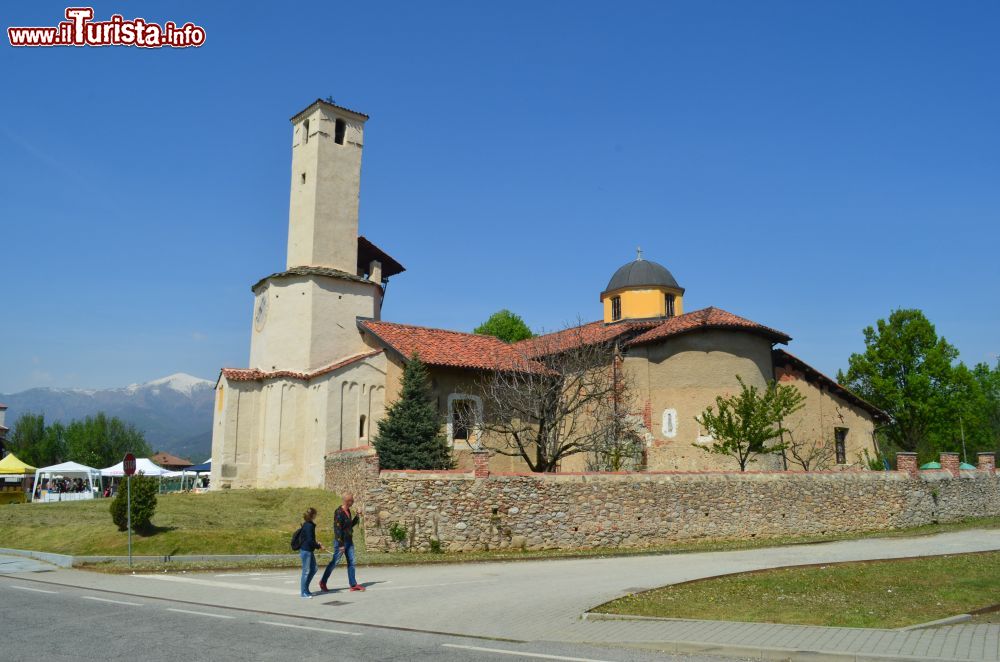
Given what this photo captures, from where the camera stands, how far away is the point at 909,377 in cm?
4781

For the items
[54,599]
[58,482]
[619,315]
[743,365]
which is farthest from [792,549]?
[58,482]

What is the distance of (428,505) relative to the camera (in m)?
20.3

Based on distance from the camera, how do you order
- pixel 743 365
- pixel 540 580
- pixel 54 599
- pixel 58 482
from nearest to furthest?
pixel 54 599
pixel 540 580
pixel 743 365
pixel 58 482

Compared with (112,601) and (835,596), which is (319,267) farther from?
(835,596)

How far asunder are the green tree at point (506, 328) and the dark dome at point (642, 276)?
14.0 metres

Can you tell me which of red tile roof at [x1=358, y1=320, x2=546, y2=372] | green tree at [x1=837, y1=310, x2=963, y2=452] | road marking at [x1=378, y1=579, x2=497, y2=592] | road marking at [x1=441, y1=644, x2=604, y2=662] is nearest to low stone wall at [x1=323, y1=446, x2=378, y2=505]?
red tile roof at [x1=358, y1=320, x2=546, y2=372]

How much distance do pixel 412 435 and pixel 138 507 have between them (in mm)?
9927

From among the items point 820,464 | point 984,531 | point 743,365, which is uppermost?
point 743,365

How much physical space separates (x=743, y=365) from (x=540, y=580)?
20.5 metres

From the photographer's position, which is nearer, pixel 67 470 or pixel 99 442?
pixel 67 470

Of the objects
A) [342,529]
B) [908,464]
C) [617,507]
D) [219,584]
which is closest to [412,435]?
[617,507]

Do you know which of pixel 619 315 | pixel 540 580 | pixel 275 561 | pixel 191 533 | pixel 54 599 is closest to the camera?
pixel 54 599

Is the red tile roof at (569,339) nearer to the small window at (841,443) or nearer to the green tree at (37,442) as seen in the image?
the small window at (841,443)

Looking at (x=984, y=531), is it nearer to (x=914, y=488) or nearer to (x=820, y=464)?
(x=914, y=488)
